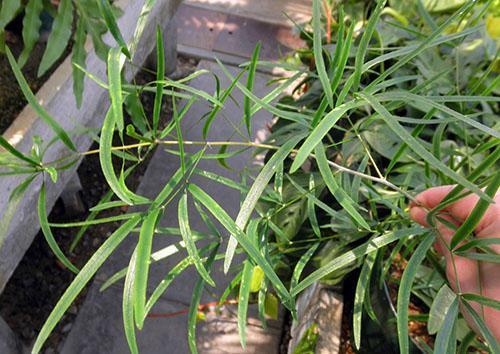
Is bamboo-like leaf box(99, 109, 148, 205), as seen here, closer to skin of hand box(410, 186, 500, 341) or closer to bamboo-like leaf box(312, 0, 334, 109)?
bamboo-like leaf box(312, 0, 334, 109)

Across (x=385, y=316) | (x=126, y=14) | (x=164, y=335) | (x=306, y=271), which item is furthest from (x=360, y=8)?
(x=164, y=335)

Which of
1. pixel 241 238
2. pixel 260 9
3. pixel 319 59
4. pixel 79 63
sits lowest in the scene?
pixel 241 238

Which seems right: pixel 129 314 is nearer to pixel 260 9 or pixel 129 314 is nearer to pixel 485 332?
pixel 485 332

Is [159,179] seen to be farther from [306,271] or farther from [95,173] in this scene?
[306,271]

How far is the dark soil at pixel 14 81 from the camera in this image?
1.03 metres

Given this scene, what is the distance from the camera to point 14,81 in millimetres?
1092

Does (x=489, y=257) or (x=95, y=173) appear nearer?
(x=489, y=257)

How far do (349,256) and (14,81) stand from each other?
943 millimetres

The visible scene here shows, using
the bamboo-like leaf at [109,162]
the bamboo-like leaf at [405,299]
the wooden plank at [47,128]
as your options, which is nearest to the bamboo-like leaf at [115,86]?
the bamboo-like leaf at [109,162]

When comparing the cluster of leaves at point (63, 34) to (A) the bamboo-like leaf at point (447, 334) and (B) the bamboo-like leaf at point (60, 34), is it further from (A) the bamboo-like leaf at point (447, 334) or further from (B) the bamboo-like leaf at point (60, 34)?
(A) the bamboo-like leaf at point (447, 334)

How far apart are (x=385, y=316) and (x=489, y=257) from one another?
1.42ft

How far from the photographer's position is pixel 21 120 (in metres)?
0.87

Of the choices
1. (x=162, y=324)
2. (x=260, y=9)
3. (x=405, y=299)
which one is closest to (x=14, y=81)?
(x=162, y=324)

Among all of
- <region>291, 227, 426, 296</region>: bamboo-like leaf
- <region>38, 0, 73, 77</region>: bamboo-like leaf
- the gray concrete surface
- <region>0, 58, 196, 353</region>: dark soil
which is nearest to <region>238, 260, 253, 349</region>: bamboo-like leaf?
<region>291, 227, 426, 296</region>: bamboo-like leaf
